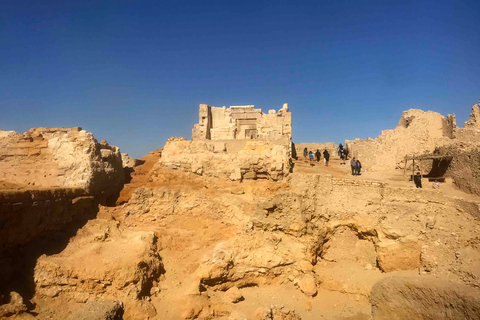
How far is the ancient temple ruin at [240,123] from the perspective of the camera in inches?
627

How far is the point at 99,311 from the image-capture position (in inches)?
219

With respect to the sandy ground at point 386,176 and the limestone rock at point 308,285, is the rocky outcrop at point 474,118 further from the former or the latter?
the limestone rock at point 308,285

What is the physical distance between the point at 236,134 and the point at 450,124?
1115 cm

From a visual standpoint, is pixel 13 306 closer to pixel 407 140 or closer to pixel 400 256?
pixel 400 256

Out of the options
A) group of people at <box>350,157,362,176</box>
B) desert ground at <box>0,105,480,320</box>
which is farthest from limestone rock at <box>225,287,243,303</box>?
group of people at <box>350,157,362,176</box>

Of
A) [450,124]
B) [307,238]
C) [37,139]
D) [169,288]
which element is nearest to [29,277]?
[169,288]

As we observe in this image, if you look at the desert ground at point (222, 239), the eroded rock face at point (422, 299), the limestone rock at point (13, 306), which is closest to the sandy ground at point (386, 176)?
the desert ground at point (222, 239)

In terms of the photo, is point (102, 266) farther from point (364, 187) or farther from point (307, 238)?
point (364, 187)

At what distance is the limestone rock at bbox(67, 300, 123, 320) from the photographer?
5.42 meters

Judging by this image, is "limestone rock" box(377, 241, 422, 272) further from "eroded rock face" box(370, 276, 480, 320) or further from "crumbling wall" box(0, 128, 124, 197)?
"crumbling wall" box(0, 128, 124, 197)

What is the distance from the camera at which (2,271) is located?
547 centimetres

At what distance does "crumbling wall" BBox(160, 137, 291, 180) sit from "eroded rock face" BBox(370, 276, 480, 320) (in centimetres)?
441

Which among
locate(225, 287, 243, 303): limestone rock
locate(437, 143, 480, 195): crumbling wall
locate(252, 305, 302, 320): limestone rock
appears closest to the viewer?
locate(252, 305, 302, 320): limestone rock

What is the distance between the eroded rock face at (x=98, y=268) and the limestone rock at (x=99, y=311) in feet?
1.01
